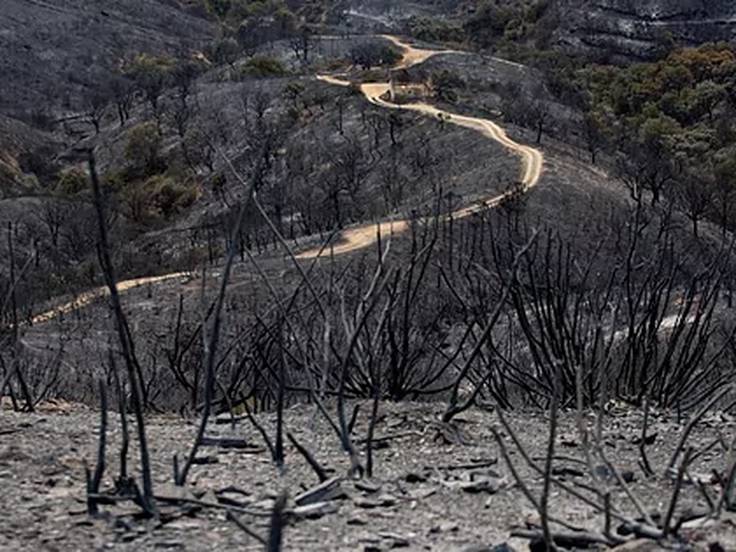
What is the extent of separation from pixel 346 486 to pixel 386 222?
92.0ft

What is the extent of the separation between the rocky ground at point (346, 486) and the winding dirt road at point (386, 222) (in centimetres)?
735

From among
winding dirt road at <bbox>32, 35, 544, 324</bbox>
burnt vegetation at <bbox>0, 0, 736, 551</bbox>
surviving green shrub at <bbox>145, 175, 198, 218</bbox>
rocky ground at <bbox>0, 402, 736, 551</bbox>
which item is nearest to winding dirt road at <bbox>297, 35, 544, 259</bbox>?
winding dirt road at <bbox>32, 35, 544, 324</bbox>

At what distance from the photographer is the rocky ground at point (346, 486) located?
14.5 feet

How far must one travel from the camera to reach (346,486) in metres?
5.16

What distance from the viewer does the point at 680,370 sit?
26.8 feet

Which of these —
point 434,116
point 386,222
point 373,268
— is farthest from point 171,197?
point 373,268

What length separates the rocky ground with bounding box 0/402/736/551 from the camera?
4.41 meters

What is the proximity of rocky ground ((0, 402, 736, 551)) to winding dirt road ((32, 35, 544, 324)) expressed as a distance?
7.35 meters

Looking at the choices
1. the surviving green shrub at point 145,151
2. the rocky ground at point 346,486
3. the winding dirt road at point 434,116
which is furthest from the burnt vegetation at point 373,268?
the winding dirt road at point 434,116

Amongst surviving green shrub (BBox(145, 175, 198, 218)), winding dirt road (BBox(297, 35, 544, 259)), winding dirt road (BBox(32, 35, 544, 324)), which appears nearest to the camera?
winding dirt road (BBox(32, 35, 544, 324))

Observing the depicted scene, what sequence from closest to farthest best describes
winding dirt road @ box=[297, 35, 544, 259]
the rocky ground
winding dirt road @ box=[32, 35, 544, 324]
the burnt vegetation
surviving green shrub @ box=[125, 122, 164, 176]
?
the rocky ground → the burnt vegetation → winding dirt road @ box=[32, 35, 544, 324] → winding dirt road @ box=[297, 35, 544, 259] → surviving green shrub @ box=[125, 122, 164, 176]

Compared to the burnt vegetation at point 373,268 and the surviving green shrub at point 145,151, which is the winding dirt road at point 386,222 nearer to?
the burnt vegetation at point 373,268

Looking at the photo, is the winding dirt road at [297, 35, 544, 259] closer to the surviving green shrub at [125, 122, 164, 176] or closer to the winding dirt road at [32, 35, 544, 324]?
the winding dirt road at [32, 35, 544, 324]

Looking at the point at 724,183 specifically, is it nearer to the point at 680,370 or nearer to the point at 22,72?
the point at 680,370
